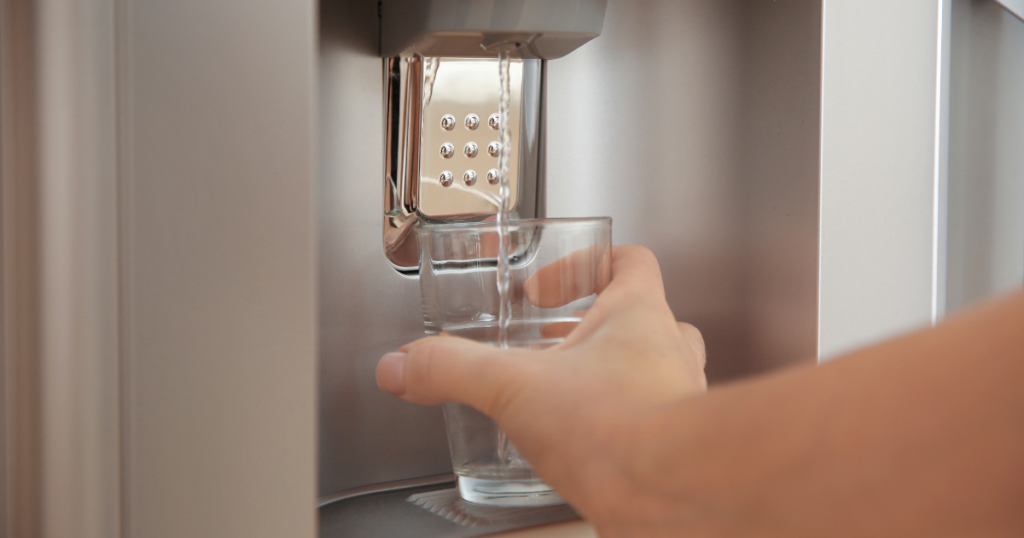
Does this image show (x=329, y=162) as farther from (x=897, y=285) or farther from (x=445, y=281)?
(x=897, y=285)

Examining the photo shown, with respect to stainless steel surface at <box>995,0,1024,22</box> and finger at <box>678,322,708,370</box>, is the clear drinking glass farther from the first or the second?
stainless steel surface at <box>995,0,1024,22</box>

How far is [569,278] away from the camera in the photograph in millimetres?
312

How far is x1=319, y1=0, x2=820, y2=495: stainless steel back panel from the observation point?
38 centimetres

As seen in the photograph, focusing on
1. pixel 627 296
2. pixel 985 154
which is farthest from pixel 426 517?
pixel 985 154

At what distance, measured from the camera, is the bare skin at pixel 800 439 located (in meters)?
0.16

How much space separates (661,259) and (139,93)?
1.02ft

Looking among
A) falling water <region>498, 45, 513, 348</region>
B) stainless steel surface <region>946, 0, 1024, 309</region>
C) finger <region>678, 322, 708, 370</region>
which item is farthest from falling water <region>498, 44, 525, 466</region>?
stainless steel surface <region>946, 0, 1024, 309</region>

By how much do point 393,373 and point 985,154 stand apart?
471 millimetres

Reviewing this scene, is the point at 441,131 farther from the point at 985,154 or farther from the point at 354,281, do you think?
the point at 985,154

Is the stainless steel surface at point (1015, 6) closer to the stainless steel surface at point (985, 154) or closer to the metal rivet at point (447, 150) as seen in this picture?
the stainless steel surface at point (985, 154)

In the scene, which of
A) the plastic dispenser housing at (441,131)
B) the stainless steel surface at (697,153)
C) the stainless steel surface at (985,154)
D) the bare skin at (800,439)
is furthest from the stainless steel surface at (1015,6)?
the bare skin at (800,439)

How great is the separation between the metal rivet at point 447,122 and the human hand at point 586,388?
15cm

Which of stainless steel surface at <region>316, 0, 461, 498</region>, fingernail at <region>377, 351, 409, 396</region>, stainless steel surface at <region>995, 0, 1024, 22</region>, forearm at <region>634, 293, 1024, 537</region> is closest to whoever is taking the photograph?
forearm at <region>634, 293, 1024, 537</region>

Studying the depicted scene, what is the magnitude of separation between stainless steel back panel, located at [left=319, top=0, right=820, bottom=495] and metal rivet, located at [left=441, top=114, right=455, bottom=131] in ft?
0.11
